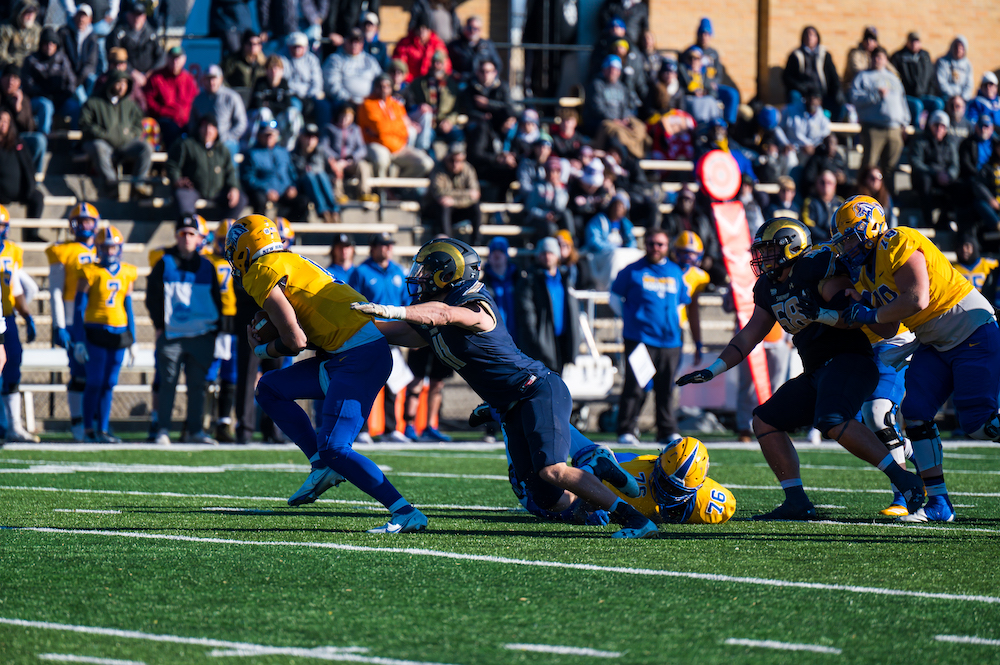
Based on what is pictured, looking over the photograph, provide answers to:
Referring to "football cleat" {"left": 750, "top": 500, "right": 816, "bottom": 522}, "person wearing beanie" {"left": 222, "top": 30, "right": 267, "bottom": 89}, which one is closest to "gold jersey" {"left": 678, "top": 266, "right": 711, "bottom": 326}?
"football cleat" {"left": 750, "top": 500, "right": 816, "bottom": 522}

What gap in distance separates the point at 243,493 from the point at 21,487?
4.49 feet

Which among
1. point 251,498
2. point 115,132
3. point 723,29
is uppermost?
point 723,29

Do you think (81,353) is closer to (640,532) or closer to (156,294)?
(156,294)

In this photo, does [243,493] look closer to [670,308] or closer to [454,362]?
[454,362]

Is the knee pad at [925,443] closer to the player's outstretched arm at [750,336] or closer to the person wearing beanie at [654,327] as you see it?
the player's outstretched arm at [750,336]

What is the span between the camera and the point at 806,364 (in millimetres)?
7160

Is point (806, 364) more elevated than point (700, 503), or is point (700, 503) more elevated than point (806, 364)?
point (806, 364)

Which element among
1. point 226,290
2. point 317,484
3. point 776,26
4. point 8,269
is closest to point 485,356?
point 317,484

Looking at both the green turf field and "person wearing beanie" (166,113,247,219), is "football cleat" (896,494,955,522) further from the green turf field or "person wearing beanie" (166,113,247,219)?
"person wearing beanie" (166,113,247,219)

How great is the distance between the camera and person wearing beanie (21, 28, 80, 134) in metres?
15.5

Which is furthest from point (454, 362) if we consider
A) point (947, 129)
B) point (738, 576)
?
point (947, 129)

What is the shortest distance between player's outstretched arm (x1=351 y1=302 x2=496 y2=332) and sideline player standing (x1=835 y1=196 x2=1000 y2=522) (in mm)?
1999

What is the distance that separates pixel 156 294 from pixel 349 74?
5630 mm

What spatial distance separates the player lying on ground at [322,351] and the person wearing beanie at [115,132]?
30.0 ft
